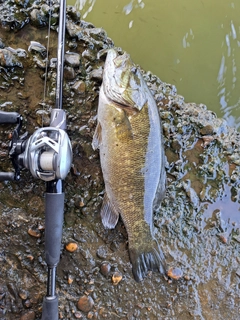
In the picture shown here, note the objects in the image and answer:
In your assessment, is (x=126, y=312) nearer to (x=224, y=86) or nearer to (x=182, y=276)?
(x=182, y=276)

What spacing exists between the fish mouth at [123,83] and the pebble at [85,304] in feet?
4.81

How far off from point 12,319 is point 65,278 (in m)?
0.45

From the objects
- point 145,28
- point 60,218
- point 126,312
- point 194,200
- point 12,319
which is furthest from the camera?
point 145,28

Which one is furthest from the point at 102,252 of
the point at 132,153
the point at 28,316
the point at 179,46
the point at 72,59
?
the point at 179,46

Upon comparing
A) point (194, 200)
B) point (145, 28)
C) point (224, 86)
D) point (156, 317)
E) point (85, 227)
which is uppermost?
point (145, 28)

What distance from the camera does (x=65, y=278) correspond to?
7.55 feet

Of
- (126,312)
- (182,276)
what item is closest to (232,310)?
(182,276)

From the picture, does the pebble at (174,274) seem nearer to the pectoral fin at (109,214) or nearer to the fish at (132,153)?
the fish at (132,153)

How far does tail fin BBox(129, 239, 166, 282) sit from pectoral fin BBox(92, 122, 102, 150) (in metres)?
0.82

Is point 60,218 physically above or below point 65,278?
above

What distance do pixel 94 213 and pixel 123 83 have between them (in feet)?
3.39

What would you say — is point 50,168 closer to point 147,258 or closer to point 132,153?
point 132,153

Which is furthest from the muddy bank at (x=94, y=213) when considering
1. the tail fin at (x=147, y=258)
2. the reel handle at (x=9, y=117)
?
the reel handle at (x=9, y=117)

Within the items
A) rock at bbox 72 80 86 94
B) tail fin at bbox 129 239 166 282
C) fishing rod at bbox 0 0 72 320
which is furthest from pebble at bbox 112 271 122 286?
rock at bbox 72 80 86 94
